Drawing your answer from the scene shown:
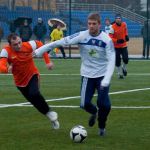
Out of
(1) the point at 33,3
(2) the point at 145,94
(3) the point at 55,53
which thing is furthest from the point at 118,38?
(1) the point at 33,3

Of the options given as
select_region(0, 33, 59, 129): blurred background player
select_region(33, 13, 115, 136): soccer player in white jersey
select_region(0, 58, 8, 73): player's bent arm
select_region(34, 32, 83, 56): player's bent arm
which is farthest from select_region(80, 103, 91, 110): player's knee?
select_region(0, 58, 8, 73): player's bent arm

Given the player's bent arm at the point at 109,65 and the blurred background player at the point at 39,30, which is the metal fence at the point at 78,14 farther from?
the player's bent arm at the point at 109,65

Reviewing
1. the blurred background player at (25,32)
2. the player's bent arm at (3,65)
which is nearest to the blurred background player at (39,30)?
the blurred background player at (25,32)

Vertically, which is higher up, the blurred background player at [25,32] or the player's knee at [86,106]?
the blurred background player at [25,32]

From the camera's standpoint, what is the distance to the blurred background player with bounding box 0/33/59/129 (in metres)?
11.6

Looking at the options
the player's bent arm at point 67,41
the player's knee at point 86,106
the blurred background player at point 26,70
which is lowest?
the player's knee at point 86,106

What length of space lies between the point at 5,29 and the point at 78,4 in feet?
16.5

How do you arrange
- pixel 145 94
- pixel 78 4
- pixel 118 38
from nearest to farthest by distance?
pixel 145 94 < pixel 118 38 < pixel 78 4

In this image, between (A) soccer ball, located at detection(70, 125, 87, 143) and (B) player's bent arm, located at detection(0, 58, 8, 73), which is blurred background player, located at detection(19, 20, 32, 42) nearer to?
(B) player's bent arm, located at detection(0, 58, 8, 73)

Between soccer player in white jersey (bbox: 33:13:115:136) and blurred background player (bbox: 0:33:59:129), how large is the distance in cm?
59

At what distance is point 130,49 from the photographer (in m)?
46.9

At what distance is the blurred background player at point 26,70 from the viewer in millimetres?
11633

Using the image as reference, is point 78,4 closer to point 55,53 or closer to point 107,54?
point 55,53

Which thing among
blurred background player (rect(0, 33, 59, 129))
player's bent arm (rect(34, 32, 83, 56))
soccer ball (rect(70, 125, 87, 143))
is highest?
player's bent arm (rect(34, 32, 83, 56))
